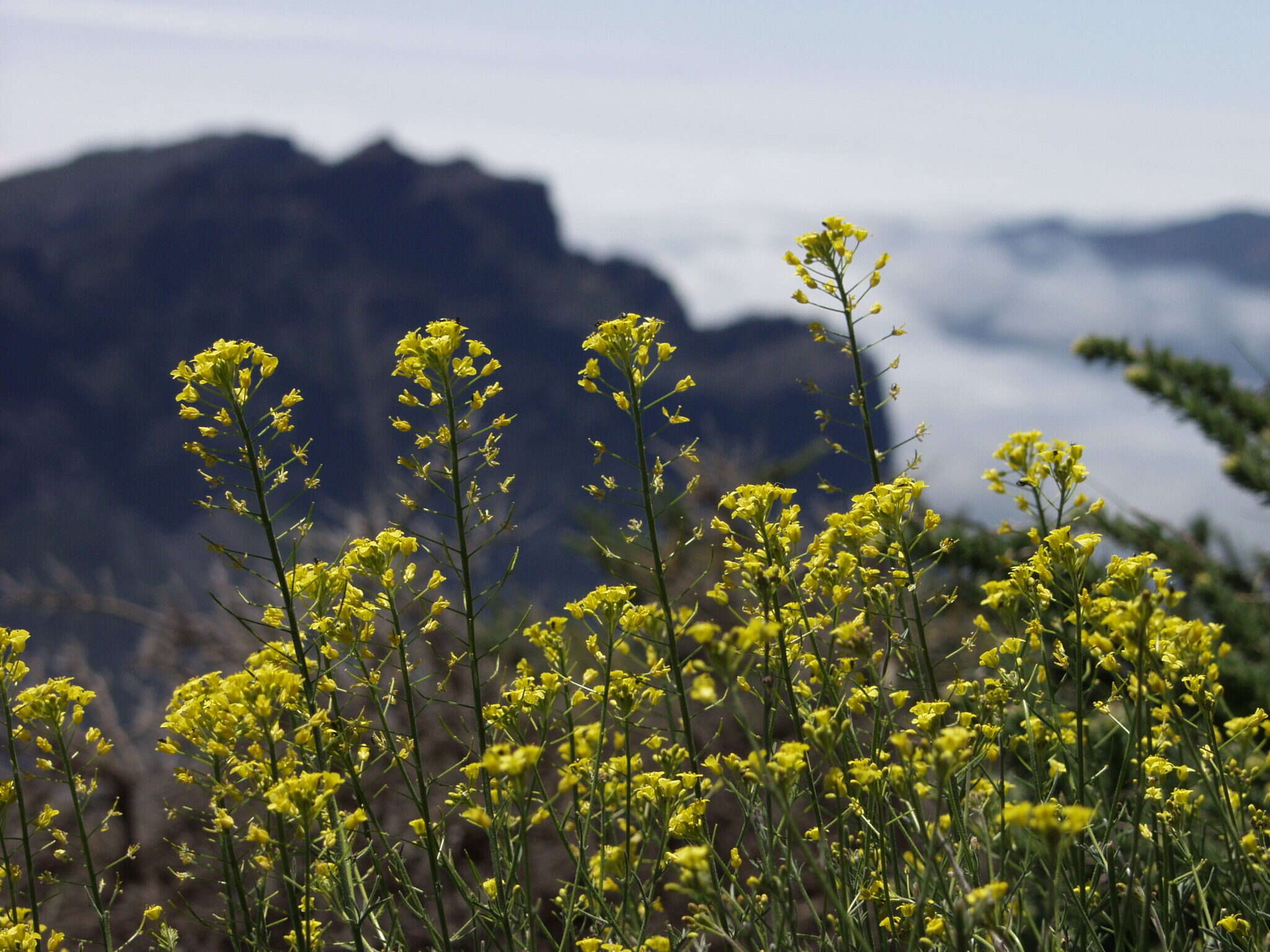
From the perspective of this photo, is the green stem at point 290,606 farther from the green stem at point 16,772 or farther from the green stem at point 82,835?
the green stem at point 16,772

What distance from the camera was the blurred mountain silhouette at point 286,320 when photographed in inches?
4577

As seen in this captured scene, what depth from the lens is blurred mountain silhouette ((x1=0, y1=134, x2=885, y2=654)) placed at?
116250mm

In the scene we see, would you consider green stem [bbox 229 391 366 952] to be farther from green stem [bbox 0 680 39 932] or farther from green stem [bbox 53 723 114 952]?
green stem [bbox 0 680 39 932]

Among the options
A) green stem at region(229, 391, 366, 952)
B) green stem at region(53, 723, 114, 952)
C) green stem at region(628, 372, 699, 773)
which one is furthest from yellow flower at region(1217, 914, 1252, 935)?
green stem at region(53, 723, 114, 952)

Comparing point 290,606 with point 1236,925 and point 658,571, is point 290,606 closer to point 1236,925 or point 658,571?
point 658,571

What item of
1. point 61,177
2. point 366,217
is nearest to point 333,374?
point 366,217

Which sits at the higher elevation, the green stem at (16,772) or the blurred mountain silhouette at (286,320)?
the blurred mountain silhouette at (286,320)

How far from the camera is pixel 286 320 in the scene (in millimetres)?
132250

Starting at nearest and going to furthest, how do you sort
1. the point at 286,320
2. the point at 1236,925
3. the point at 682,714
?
the point at 1236,925, the point at 682,714, the point at 286,320

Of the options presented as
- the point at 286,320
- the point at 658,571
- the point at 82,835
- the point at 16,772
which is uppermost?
the point at 286,320

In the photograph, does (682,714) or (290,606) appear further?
(682,714)

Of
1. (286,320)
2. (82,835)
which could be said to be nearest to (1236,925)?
(82,835)

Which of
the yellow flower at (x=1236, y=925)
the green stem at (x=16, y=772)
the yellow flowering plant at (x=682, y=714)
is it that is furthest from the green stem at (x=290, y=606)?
the yellow flower at (x=1236, y=925)

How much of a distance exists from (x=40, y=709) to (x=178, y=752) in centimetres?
48
